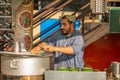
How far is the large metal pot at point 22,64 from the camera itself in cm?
313

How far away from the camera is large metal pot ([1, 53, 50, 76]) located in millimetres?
3135

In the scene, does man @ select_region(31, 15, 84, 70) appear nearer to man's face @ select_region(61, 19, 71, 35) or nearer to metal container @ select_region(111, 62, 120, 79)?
man's face @ select_region(61, 19, 71, 35)

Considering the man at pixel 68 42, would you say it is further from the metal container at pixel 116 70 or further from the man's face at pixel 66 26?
the metal container at pixel 116 70

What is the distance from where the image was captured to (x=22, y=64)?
3.13 meters

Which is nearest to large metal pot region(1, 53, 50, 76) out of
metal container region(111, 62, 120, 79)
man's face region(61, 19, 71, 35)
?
metal container region(111, 62, 120, 79)

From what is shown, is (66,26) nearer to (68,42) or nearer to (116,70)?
(68,42)

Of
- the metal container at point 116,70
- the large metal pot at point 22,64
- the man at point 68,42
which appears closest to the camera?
the large metal pot at point 22,64

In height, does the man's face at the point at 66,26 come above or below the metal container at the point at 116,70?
above

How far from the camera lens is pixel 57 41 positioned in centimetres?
Result: 429

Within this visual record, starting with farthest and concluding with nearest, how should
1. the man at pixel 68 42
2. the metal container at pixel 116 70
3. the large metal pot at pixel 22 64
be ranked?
the man at pixel 68 42
the metal container at pixel 116 70
the large metal pot at pixel 22 64

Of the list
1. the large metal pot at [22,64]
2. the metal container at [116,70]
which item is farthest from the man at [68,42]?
the large metal pot at [22,64]

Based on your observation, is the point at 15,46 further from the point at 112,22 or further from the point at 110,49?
the point at 110,49

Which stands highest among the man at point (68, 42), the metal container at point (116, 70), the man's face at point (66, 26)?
the man's face at point (66, 26)

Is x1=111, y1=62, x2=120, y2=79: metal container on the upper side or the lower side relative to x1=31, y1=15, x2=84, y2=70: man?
lower
